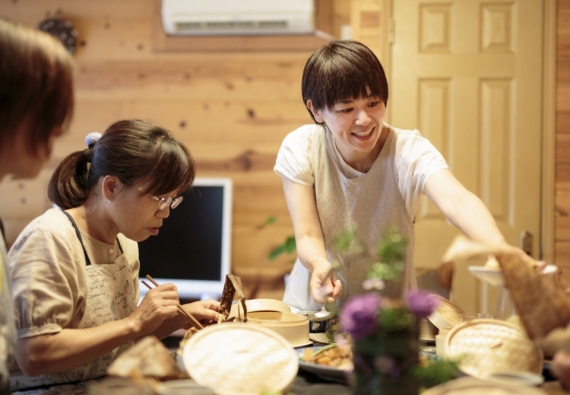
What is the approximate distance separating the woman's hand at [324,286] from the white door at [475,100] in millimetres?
2080

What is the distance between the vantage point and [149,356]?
1013 millimetres

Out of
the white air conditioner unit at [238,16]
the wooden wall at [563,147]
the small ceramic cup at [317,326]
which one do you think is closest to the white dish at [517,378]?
the small ceramic cup at [317,326]

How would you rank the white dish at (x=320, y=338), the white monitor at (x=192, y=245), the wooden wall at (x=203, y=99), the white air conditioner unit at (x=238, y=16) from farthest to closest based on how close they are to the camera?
1. the wooden wall at (x=203, y=99)
2. the white air conditioner unit at (x=238, y=16)
3. the white monitor at (x=192, y=245)
4. the white dish at (x=320, y=338)

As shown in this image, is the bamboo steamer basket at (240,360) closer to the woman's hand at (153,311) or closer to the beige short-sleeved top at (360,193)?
the woman's hand at (153,311)

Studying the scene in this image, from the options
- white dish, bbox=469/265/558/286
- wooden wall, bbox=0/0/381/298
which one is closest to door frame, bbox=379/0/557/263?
wooden wall, bbox=0/0/381/298

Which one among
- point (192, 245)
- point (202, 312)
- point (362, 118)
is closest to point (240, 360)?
point (202, 312)

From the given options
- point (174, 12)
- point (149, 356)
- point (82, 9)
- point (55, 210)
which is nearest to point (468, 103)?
point (174, 12)

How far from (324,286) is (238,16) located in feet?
8.50

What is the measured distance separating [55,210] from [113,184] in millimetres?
142

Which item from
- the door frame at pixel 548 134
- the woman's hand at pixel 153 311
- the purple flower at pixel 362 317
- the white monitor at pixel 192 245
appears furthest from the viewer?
the white monitor at pixel 192 245

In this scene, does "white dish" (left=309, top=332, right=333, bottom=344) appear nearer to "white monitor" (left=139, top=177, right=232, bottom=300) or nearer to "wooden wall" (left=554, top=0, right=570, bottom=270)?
"white monitor" (left=139, top=177, right=232, bottom=300)

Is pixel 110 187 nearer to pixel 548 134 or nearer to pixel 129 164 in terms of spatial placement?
pixel 129 164

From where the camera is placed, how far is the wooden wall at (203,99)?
374 centimetres

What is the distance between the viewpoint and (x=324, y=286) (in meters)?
1.42
